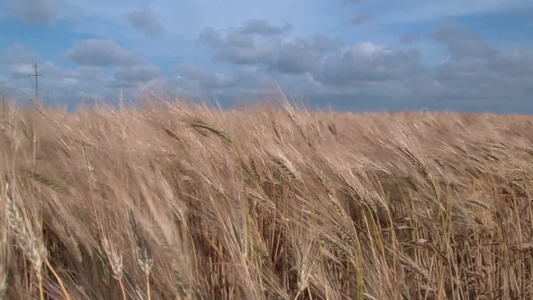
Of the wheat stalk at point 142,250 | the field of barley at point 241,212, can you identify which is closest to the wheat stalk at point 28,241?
the field of barley at point 241,212

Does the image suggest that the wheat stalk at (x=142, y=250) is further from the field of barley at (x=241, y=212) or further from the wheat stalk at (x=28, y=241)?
the wheat stalk at (x=28, y=241)

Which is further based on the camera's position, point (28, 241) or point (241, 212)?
point (241, 212)

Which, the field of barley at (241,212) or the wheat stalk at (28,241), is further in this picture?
the field of barley at (241,212)

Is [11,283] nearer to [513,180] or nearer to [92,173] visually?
[92,173]

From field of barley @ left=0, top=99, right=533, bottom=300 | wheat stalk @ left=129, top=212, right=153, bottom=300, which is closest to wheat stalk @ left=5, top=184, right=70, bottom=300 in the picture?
field of barley @ left=0, top=99, right=533, bottom=300

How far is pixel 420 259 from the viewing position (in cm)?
232

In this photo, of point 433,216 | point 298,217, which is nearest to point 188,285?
point 298,217

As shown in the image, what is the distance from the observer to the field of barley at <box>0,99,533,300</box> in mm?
1355

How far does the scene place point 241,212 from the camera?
5.25 ft

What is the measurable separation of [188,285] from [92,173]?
2.28 ft

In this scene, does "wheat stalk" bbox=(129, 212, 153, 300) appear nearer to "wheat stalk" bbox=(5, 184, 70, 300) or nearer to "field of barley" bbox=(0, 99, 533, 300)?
"field of barley" bbox=(0, 99, 533, 300)

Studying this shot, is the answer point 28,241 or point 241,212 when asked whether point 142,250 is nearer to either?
point 28,241

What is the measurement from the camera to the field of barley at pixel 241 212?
1.36 meters

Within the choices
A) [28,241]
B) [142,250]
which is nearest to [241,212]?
[142,250]
